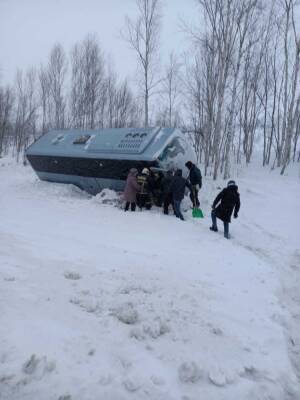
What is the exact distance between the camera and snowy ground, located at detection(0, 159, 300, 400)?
8.97ft

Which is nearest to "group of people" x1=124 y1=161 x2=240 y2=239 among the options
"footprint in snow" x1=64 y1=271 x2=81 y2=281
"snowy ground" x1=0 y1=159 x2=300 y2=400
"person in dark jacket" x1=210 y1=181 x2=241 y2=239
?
"person in dark jacket" x1=210 y1=181 x2=241 y2=239

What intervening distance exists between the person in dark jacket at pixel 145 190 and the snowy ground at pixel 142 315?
234 cm

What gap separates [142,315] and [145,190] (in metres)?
6.79

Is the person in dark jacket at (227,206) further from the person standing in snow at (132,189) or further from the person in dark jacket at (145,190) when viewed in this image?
the person standing in snow at (132,189)

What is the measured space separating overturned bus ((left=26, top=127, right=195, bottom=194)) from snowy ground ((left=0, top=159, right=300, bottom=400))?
3.49 metres

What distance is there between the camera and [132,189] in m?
10.2

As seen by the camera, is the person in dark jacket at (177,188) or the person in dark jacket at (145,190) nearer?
the person in dark jacket at (177,188)

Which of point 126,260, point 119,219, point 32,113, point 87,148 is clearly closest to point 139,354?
point 126,260

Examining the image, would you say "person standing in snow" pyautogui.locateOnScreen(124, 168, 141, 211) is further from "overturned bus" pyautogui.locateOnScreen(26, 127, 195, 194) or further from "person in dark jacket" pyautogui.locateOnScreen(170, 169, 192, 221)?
"person in dark jacket" pyautogui.locateOnScreen(170, 169, 192, 221)

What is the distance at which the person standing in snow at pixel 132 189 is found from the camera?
10.1m

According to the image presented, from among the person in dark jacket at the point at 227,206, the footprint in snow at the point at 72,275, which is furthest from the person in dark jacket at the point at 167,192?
the footprint in snow at the point at 72,275

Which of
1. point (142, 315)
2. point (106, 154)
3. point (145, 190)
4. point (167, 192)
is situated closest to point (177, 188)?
point (167, 192)

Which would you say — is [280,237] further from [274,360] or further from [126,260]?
[274,360]

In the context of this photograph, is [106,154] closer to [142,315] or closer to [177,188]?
[177,188]
